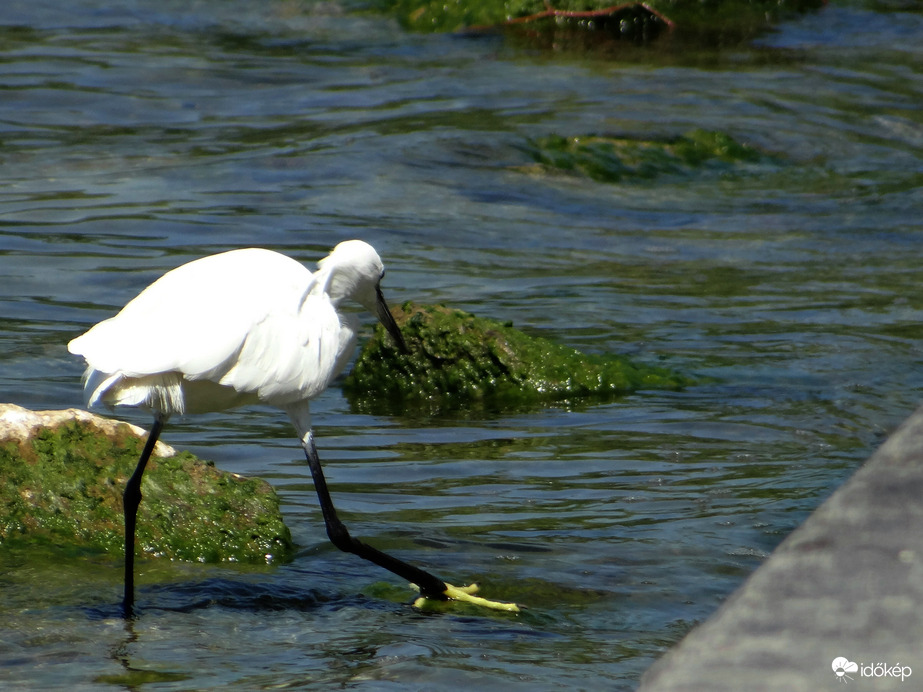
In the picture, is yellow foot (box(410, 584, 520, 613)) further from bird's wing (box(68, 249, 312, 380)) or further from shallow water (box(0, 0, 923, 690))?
bird's wing (box(68, 249, 312, 380))

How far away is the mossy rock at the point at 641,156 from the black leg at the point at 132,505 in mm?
8319

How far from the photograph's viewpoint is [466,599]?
15.6ft

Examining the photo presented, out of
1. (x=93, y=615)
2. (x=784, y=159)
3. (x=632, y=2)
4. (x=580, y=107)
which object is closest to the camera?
(x=93, y=615)

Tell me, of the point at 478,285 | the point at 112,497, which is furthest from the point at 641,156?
the point at 112,497

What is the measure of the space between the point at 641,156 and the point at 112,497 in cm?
874

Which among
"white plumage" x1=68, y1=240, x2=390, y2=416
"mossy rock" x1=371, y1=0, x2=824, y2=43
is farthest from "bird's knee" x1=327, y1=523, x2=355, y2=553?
"mossy rock" x1=371, y1=0, x2=824, y2=43

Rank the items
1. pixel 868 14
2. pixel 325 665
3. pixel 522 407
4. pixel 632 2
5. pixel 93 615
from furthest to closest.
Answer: pixel 868 14 → pixel 632 2 → pixel 522 407 → pixel 93 615 → pixel 325 665

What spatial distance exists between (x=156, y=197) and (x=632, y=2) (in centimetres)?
833

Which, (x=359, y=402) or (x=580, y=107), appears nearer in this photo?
(x=359, y=402)

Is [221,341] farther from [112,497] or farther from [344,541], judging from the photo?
[112,497]

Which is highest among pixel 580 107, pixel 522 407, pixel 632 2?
pixel 632 2

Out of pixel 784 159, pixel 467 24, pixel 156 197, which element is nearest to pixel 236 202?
pixel 156 197

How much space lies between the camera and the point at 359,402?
25.0 feet

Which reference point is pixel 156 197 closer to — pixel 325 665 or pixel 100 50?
pixel 100 50
